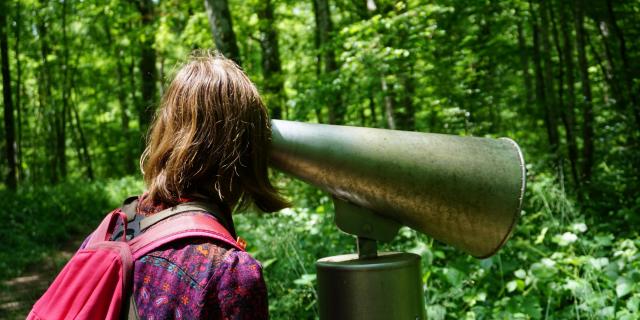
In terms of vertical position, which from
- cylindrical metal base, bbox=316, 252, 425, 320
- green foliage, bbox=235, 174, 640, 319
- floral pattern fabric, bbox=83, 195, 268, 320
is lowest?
green foliage, bbox=235, 174, 640, 319

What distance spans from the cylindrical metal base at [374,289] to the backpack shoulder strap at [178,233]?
271 millimetres

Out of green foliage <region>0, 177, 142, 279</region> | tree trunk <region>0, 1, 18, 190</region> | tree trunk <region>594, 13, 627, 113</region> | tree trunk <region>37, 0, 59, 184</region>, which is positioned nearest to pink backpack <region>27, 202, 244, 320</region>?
tree trunk <region>594, 13, 627, 113</region>

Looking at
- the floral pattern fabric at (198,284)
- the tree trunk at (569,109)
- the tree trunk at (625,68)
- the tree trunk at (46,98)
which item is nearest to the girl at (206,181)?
the floral pattern fabric at (198,284)

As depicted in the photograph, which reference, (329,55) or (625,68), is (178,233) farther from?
(329,55)

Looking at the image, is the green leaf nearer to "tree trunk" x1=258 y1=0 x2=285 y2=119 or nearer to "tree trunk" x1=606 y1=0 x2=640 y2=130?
"tree trunk" x1=606 y1=0 x2=640 y2=130

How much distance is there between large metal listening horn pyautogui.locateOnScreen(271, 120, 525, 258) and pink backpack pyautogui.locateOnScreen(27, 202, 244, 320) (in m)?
0.28

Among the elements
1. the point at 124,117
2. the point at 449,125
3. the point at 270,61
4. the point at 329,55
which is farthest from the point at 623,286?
the point at 124,117

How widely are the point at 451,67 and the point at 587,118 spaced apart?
1632mm

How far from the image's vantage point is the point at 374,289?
124cm

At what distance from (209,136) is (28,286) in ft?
22.4

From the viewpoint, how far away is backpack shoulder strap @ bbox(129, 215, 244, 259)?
1.08m

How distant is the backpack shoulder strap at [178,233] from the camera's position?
42.5 inches

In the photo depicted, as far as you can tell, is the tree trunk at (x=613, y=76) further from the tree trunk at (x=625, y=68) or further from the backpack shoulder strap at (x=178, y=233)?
the backpack shoulder strap at (x=178, y=233)

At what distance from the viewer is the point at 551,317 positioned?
291 centimetres
